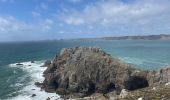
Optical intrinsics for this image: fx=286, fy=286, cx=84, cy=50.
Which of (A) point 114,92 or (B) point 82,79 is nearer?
(A) point 114,92

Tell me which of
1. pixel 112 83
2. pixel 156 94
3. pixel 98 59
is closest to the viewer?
pixel 156 94

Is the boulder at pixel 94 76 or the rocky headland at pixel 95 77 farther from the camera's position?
the boulder at pixel 94 76

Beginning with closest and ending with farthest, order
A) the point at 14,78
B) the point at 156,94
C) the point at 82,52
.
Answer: the point at 156,94 → the point at 82,52 → the point at 14,78

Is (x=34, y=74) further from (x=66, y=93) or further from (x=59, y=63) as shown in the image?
(x=66, y=93)

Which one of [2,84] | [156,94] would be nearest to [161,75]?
[156,94]

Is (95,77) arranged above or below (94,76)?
below

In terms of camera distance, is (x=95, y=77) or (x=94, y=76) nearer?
(x=95, y=77)

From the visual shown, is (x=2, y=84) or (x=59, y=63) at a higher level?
(x=59, y=63)

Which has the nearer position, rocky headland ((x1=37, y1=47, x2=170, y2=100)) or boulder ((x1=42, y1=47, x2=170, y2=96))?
rocky headland ((x1=37, y1=47, x2=170, y2=100))
